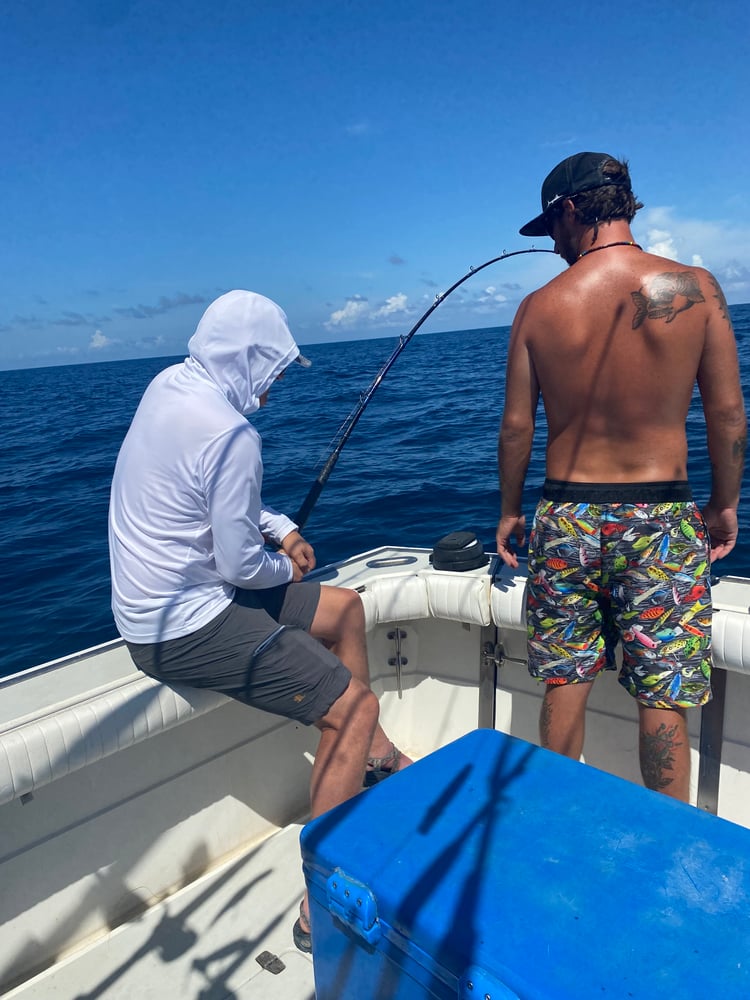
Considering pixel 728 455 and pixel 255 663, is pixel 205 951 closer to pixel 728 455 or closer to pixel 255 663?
pixel 255 663

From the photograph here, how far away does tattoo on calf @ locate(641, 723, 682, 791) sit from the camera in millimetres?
1708

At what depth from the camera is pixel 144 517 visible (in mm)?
1630

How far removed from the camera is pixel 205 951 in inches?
74.7

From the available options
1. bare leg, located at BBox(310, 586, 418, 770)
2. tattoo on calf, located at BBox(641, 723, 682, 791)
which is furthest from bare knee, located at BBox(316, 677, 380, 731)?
tattoo on calf, located at BBox(641, 723, 682, 791)

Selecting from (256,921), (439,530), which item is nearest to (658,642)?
(256,921)

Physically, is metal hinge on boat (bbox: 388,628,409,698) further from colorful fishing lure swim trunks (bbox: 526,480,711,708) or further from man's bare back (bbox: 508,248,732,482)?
man's bare back (bbox: 508,248,732,482)

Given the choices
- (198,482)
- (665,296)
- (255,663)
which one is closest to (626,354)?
(665,296)

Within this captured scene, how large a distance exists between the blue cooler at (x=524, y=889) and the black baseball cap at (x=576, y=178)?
4.15 ft

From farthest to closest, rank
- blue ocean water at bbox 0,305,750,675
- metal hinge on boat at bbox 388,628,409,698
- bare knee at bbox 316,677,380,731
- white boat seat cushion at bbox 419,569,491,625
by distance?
blue ocean water at bbox 0,305,750,675
metal hinge on boat at bbox 388,628,409,698
white boat seat cushion at bbox 419,569,491,625
bare knee at bbox 316,677,380,731

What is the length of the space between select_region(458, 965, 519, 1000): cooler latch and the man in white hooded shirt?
815 millimetres

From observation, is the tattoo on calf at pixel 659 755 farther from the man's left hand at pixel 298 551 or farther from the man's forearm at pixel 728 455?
the man's left hand at pixel 298 551

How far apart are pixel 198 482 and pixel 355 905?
92 centimetres

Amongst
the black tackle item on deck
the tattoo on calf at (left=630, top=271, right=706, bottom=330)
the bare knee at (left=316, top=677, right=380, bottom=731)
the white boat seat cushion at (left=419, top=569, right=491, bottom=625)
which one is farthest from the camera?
the black tackle item on deck

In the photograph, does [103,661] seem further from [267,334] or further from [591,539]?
[591,539]
